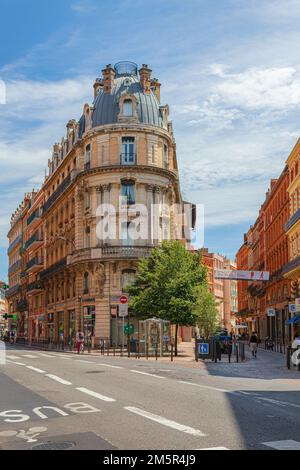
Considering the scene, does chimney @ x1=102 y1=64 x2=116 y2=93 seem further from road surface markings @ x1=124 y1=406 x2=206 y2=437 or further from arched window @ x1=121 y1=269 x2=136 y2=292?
road surface markings @ x1=124 y1=406 x2=206 y2=437

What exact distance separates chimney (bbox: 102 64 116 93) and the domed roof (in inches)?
15.5

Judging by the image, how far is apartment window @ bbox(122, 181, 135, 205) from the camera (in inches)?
2100

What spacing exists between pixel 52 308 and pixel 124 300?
30.5m

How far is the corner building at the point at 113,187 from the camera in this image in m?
52.5

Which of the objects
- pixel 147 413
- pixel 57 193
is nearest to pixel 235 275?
pixel 57 193

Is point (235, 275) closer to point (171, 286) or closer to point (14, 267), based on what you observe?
point (171, 286)

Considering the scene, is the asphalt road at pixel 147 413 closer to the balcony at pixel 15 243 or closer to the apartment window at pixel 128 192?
the apartment window at pixel 128 192

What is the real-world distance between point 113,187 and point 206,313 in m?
16.1

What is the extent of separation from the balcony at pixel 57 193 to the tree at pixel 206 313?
901 inches

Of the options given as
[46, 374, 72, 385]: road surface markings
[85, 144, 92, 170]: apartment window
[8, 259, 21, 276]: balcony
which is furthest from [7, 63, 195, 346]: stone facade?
[8, 259, 21, 276]: balcony

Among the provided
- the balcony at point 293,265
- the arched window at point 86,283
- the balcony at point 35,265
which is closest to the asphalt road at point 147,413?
the balcony at point 293,265

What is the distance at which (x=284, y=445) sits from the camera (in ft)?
28.1

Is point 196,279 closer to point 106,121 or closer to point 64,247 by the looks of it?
point 106,121
